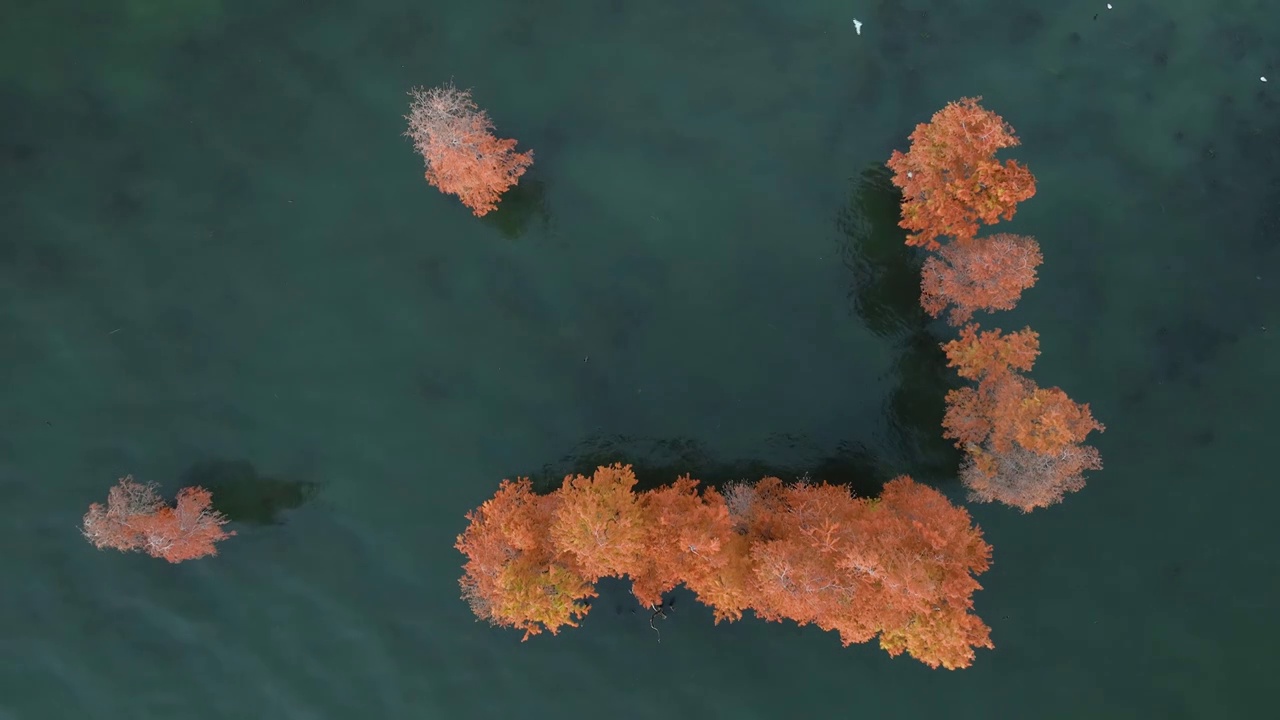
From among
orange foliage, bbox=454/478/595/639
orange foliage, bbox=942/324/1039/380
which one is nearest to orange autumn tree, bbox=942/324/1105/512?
orange foliage, bbox=942/324/1039/380

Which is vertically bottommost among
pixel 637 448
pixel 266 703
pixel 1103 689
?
pixel 1103 689

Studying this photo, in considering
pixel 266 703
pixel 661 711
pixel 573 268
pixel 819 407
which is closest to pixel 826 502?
pixel 819 407

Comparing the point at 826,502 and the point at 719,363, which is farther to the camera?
the point at 719,363

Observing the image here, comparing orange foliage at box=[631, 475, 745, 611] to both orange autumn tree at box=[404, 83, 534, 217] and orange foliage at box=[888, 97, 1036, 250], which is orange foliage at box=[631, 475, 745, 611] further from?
orange autumn tree at box=[404, 83, 534, 217]

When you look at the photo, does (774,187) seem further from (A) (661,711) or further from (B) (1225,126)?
(A) (661,711)

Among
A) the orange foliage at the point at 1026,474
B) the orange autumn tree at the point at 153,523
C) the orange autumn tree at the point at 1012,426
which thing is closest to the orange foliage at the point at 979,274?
the orange autumn tree at the point at 1012,426
